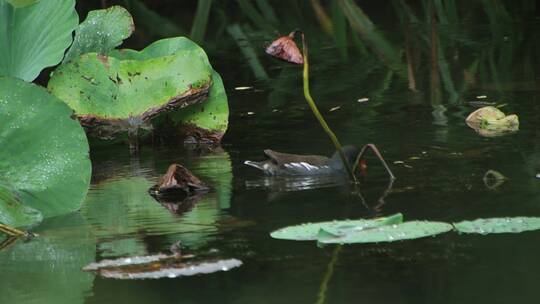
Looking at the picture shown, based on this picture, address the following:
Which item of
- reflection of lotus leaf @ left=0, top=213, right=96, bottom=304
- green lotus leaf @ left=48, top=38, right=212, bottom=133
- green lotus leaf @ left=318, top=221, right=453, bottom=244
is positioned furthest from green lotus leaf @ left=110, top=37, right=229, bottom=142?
green lotus leaf @ left=318, top=221, right=453, bottom=244

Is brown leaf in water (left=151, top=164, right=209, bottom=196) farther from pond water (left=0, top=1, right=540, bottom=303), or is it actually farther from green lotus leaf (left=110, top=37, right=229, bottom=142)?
green lotus leaf (left=110, top=37, right=229, bottom=142)

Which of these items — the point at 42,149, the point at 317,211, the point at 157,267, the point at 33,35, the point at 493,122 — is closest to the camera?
the point at 157,267

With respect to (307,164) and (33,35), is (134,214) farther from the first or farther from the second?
(33,35)

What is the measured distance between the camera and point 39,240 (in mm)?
3773

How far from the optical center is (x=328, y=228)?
343 centimetres

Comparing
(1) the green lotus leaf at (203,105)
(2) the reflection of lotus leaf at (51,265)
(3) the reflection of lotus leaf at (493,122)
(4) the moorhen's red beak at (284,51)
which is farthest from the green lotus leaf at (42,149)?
(3) the reflection of lotus leaf at (493,122)

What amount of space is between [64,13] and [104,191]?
25.9 inches

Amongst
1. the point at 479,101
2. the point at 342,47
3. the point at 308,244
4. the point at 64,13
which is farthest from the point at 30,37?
the point at 342,47

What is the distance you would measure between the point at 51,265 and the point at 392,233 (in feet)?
2.96

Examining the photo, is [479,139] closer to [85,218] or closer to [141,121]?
[141,121]

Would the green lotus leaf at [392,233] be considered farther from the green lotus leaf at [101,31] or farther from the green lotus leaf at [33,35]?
the green lotus leaf at [101,31]

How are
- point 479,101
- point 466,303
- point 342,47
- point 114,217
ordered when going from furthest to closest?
point 342,47 → point 479,101 → point 114,217 → point 466,303

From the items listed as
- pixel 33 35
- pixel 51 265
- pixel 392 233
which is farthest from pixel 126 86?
pixel 392 233

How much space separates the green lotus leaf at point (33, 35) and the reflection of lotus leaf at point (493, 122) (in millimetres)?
1622
